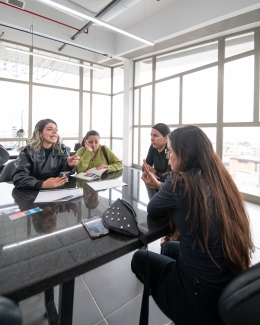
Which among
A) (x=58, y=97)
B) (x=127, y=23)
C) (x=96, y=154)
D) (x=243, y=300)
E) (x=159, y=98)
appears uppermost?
(x=127, y=23)

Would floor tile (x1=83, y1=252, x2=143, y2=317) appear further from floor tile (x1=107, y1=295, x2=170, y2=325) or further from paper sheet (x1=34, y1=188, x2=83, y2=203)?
paper sheet (x1=34, y1=188, x2=83, y2=203)

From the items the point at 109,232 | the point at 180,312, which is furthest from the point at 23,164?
the point at 180,312

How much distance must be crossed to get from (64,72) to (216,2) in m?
4.41

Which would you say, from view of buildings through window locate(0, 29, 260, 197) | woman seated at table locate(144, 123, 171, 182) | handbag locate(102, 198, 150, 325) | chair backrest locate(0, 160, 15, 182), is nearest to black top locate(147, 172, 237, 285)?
handbag locate(102, 198, 150, 325)

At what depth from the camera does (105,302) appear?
1365mm

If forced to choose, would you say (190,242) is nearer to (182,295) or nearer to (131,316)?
(182,295)

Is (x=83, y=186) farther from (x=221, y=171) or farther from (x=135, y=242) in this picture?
(x=221, y=171)

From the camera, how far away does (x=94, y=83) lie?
6520mm

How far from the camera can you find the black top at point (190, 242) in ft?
2.58

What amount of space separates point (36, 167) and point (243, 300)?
5.33 ft

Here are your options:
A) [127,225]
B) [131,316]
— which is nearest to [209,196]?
[127,225]

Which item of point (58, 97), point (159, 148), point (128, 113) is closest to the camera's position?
point (159, 148)

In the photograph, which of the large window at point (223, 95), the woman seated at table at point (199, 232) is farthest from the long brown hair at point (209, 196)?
the large window at point (223, 95)

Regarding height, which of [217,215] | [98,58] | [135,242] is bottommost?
Result: [135,242]
